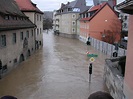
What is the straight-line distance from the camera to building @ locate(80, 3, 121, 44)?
1446 inches

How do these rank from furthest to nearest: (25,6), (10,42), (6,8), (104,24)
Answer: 1. (104,24)
2. (25,6)
3. (6,8)
4. (10,42)

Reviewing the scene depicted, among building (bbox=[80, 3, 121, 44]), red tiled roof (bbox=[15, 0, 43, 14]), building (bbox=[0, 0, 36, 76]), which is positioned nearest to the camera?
building (bbox=[0, 0, 36, 76])

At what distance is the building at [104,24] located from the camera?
121 ft

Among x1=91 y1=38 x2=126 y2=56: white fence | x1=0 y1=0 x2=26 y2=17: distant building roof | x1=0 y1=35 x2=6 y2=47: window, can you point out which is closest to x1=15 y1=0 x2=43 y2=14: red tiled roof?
x1=0 y1=0 x2=26 y2=17: distant building roof

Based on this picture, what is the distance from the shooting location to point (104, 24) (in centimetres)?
3903

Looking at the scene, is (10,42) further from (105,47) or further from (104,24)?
(104,24)

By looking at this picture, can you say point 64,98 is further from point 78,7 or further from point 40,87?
point 78,7

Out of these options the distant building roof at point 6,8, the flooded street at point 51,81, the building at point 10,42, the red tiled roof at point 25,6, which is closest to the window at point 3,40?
the building at point 10,42

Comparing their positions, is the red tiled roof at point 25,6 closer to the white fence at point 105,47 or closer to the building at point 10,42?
the building at point 10,42

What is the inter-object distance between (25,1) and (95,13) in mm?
14240

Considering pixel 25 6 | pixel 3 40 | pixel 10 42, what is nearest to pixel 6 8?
pixel 10 42

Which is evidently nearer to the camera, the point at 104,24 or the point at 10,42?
the point at 10,42

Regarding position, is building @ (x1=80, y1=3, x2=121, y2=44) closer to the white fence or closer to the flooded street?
Result: the white fence

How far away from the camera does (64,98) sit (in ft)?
39.5
